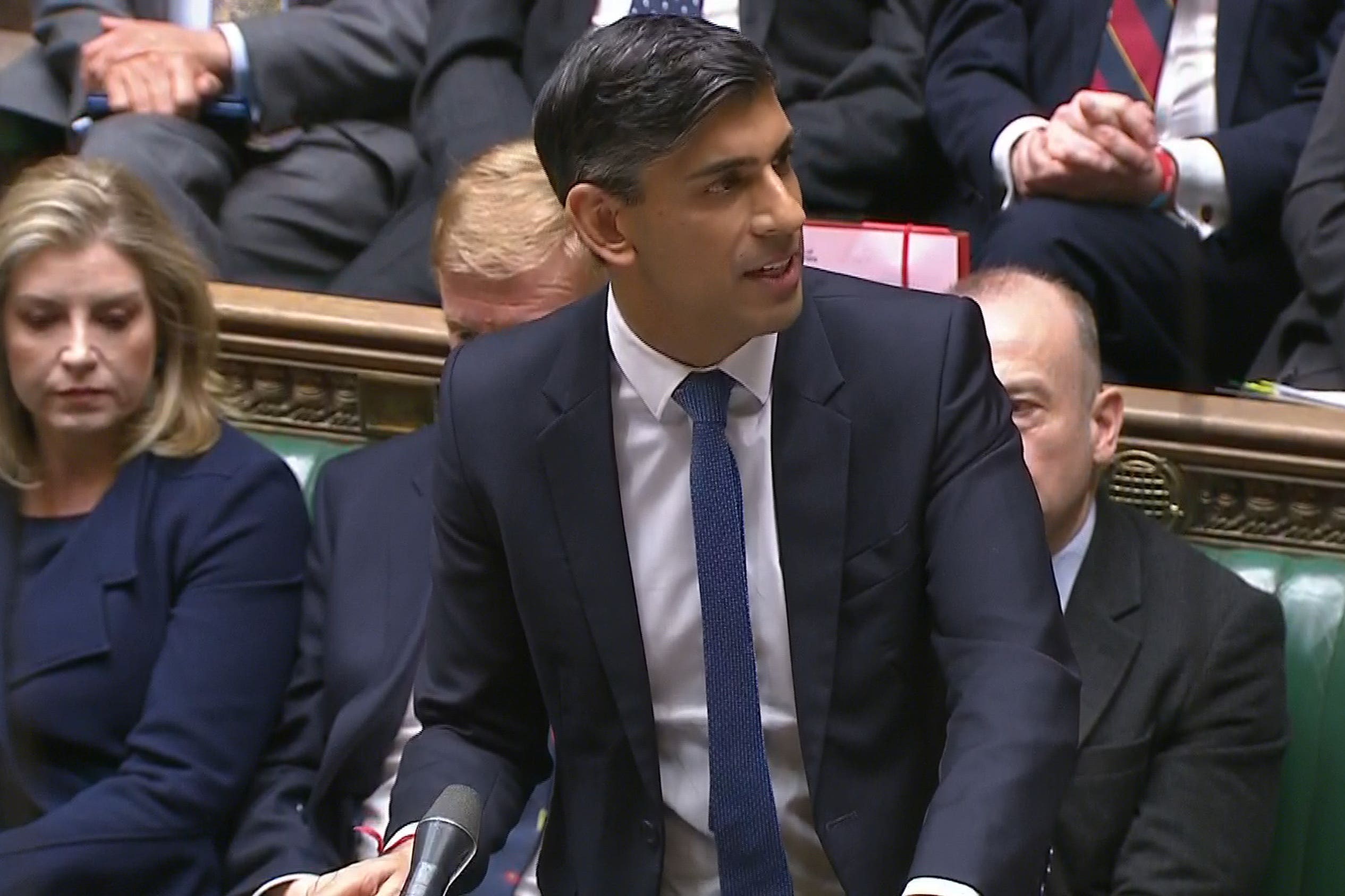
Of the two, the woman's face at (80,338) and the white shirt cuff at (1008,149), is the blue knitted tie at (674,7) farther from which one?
the woman's face at (80,338)

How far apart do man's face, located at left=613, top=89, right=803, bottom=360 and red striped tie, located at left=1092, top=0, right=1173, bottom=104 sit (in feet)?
3.95

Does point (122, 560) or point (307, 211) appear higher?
point (307, 211)

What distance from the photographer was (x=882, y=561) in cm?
135

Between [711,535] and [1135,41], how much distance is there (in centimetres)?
127

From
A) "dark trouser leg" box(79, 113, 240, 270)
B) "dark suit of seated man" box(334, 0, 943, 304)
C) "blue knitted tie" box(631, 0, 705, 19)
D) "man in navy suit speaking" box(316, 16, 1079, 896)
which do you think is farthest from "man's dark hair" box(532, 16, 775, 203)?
"dark trouser leg" box(79, 113, 240, 270)

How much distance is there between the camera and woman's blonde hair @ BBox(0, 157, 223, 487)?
214cm

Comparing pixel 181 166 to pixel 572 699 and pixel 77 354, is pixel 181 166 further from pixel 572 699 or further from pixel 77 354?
pixel 572 699

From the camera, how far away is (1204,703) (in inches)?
73.0

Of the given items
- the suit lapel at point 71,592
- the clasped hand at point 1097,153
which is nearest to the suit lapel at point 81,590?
the suit lapel at point 71,592

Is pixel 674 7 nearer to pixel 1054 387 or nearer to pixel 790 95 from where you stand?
pixel 790 95

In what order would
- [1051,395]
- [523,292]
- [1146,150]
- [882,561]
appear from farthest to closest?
[1146,150], [523,292], [1051,395], [882,561]

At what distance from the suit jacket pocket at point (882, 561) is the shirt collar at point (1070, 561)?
1.88 ft

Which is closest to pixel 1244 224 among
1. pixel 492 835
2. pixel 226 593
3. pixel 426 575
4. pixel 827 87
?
pixel 827 87

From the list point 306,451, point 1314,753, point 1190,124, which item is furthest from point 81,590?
point 1190,124
